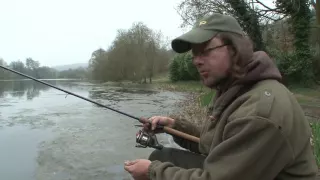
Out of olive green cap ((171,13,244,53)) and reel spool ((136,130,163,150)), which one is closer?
olive green cap ((171,13,244,53))

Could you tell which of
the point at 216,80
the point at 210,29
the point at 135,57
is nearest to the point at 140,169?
the point at 216,80

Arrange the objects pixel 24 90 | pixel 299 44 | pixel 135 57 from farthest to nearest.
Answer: pixel 135 57, pixel 24 90, pixel 299 44

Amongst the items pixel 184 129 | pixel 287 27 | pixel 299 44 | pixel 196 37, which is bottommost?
pixel 184 129

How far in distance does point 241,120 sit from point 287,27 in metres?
25.8

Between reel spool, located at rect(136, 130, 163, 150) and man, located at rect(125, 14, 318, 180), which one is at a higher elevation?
man, located at rect(125, 14, 318, 180)

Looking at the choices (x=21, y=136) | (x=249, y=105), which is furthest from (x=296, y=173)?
(x=21, y=136)

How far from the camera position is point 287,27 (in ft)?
83.2

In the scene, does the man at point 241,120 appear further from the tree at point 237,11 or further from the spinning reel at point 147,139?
the tree at point 237,11

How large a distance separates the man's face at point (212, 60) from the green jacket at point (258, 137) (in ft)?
0.41

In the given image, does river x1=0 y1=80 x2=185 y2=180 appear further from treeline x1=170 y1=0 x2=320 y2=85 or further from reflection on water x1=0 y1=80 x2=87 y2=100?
reflection on water x1=0 y1=80 x2=87 y2=100

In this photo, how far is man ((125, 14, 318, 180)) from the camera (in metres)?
1.65

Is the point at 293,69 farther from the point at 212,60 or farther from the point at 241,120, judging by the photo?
the point at 241,120

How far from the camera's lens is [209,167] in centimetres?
175

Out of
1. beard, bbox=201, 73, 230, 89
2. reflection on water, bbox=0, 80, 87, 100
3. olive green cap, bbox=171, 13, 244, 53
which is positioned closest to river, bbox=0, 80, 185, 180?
beard, bbox=201, 73, 230, 89
